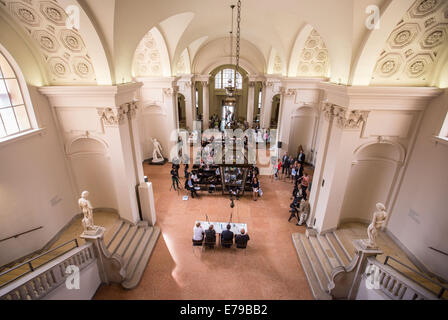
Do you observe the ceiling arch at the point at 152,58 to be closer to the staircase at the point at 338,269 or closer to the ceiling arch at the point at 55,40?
the ceiling arch at the point at 55,40

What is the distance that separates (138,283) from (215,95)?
75.8 ft

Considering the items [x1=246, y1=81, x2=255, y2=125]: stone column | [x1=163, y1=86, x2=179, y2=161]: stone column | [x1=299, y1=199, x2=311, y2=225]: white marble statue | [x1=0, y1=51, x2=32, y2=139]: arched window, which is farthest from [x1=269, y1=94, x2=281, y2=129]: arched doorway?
[x1=0, y1=51, x2=32, y2=139]: arched window

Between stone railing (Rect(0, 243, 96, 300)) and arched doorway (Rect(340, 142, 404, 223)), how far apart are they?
8464 millimetres

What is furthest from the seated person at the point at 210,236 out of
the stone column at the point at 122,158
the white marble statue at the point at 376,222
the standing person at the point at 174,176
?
the standing person at the point at 174,176

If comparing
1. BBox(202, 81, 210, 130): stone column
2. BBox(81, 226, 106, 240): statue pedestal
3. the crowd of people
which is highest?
BBox(202, 81, 210, 130): stone column

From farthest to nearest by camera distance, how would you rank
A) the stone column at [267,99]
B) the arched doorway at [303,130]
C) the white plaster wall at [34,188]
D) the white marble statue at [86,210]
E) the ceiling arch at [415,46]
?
the stone column at [267,99] → the arched doorway at [303,130] → the white plaster wall at [34,188] → the white marble statue at [86,210] → the ceiling arch at [415,46]

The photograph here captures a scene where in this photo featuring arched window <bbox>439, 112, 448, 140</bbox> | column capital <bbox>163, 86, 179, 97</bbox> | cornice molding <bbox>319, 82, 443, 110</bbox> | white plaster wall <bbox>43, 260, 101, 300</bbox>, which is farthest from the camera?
column capital <bbox>163, 86, 179, 97</bbox>

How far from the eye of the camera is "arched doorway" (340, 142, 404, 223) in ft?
24.7

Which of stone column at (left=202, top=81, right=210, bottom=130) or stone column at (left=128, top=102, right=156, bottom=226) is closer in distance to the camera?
stone column at (left=128, top=102, right=156, bottom=226)

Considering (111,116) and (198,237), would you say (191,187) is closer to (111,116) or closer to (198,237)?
(198,237)

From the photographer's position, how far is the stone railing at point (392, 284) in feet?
14.9

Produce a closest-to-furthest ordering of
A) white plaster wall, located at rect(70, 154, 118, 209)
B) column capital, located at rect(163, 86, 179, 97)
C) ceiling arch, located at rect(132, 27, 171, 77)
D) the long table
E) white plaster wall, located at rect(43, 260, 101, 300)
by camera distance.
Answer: white plaster wall, located at rect(43, 260, 101, 300) < white plaster wall, located at rect(70, 154, 118, 209) < the long table < ceiling arch, located at rect(132, 27, 171, 77) < column capital, located at rect(163, 86, 179, 97)

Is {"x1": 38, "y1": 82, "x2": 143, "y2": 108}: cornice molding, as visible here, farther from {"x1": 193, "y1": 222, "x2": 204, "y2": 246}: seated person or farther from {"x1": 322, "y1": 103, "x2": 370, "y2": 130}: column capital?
{"x1": 322, "y1": 103, "x2": 370, "y2": 130}: column capital

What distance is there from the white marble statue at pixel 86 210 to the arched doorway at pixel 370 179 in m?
7.95
